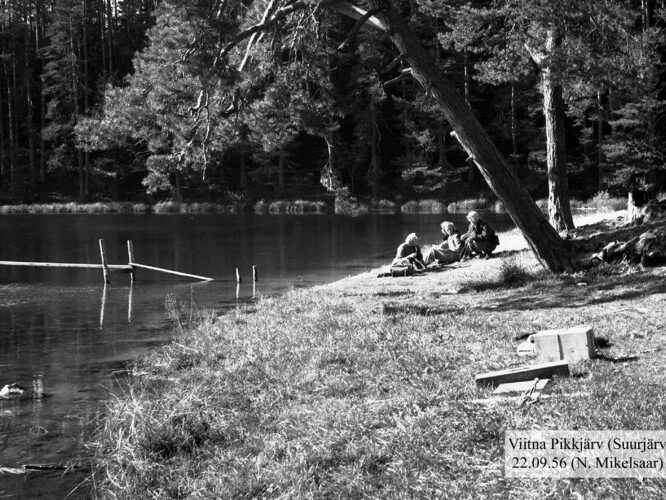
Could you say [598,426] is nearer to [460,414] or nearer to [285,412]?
[460,414]

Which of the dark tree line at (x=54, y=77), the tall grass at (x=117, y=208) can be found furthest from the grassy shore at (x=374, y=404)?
the dark tree line at (x=54, y=77)

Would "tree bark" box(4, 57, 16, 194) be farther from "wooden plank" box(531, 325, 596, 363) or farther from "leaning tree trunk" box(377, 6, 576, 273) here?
"wooden plank" box(531, 325, 596, 363)

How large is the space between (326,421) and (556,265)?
308 inches

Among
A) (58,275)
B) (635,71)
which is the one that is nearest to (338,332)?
(635,71)

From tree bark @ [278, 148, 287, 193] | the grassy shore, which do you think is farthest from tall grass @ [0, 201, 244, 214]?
the grassy shore

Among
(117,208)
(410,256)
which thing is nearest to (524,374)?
(410,256)

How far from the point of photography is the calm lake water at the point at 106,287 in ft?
25.5

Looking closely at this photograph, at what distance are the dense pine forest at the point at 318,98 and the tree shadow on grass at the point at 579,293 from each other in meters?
2.39

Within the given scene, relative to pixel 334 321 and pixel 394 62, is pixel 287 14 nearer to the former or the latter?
pixel 394 62

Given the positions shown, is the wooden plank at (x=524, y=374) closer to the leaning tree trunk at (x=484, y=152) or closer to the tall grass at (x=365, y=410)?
the tall grass at (x=365, y=410)

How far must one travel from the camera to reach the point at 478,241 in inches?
687

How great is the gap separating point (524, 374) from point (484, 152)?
714cm

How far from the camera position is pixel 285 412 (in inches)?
A: 256

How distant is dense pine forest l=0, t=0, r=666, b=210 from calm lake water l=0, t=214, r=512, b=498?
3.11 meters
